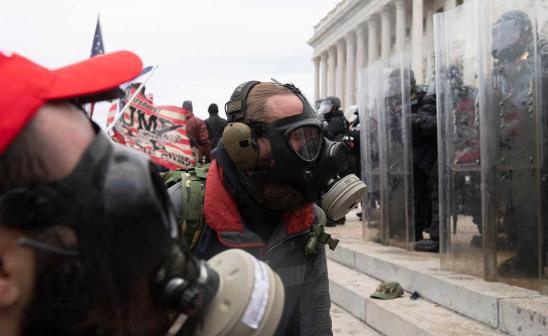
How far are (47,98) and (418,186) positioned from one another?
630cm

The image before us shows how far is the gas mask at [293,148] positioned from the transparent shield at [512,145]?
2560mm

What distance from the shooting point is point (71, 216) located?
85 cm

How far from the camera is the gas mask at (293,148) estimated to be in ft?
6.82

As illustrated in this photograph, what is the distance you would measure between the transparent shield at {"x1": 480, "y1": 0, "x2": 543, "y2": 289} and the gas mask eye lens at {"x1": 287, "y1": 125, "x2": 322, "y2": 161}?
2631 mm

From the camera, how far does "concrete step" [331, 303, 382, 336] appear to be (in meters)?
4.79

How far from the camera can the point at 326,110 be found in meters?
9.04

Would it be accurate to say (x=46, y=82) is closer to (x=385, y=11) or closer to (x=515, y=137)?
(x=515, y=137)

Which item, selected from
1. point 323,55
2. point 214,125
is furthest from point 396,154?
point 323,55

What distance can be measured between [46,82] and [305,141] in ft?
4.24

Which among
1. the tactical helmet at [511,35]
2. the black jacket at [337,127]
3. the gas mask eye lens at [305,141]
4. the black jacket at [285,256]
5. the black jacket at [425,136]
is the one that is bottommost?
the black jacket at [285,256]

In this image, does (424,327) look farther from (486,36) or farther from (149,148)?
(149,148)

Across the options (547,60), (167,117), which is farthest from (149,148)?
(547,60)

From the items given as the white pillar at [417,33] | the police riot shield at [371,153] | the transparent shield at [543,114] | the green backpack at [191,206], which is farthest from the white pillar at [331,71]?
the green backpack at [191,206]

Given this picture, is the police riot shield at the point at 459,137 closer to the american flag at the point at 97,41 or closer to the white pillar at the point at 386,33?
the american flag at the point at 97,41
